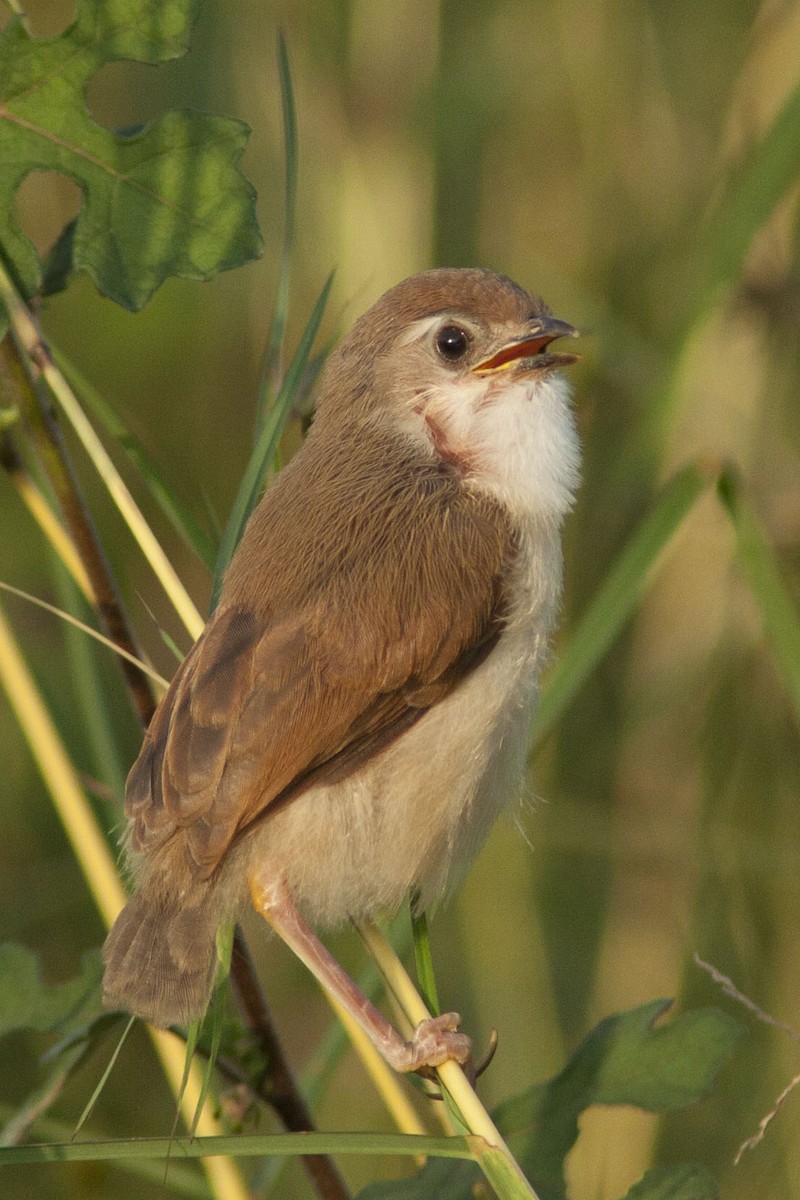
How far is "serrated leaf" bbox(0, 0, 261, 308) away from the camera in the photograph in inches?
91.1

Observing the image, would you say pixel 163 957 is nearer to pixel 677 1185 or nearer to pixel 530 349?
pixel 677 1185

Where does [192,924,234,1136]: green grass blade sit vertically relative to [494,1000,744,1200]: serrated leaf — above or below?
above

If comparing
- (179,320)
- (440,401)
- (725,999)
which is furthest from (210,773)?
(179,320)

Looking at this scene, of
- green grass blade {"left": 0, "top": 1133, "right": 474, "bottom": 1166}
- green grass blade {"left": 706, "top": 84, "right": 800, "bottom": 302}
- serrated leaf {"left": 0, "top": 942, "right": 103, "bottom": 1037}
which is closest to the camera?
green grass blade {"left": 0, "top": 1133, "right": 474, "bottom": 1166}

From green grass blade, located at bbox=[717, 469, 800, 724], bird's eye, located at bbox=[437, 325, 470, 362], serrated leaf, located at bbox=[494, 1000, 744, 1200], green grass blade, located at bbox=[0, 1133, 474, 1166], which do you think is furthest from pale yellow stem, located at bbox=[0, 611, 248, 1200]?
green grass blade, located at bbox=[717, 469, 800, 724]

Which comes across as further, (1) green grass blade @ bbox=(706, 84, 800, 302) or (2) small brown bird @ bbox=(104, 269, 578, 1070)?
(1) green grass blade @ bbox=(706, 84, 800, 302)

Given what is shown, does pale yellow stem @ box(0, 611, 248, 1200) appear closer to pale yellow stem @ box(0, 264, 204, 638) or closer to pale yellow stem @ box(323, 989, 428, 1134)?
pale yellow stem @ box(323, 989, 428, 1134)

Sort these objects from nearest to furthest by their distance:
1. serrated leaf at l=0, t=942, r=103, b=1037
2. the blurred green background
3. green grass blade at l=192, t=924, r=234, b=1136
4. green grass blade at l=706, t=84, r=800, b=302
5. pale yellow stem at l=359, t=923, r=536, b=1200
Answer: pale yellow stem at l=359, t=923, r=536, b=1200 < green grass blade at l=192, t=924, r=234, b=1136 < serrated leaf at l=0, t=942, r=103, b=1037 < green grass blade at l=706, t=84, r=800, b=302 < the blurred green background

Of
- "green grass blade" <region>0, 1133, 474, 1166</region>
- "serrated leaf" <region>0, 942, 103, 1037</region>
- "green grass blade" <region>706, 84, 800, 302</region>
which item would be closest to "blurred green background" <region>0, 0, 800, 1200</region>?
"green grass blade" <region>706, 84, 800, 302</region>

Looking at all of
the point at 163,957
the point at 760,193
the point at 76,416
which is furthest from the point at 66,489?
the point at 760,193

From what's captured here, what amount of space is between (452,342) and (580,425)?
185 centimetres

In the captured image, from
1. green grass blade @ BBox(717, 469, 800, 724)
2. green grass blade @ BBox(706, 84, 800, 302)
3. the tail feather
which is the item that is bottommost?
the tail feather

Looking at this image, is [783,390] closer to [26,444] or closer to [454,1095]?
[26,444]

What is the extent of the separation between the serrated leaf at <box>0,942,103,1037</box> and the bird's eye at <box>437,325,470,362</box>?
137 cm
